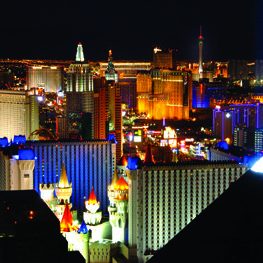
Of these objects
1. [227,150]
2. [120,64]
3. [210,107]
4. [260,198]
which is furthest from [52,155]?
[120,64]

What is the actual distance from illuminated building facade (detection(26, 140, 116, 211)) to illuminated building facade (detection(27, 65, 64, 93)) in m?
12.6

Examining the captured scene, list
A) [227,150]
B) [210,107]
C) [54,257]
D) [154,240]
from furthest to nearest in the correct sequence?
[210,107]
[227,150]
[154,240]
[54,257]

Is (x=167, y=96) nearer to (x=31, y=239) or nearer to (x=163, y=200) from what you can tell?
(x=163, y=200)

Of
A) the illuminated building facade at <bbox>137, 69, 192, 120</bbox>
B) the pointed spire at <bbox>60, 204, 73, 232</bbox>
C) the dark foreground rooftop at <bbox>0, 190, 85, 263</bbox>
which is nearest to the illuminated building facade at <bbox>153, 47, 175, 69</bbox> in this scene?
the illuminated building facade at <bbox>137, 69, 192, 120</bbox>

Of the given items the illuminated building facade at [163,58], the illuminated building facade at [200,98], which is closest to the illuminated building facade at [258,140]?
the illuminated building facade at [200,98]

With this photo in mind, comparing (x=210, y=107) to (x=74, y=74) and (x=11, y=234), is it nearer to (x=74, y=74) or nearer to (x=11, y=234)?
(x=74, y=74)

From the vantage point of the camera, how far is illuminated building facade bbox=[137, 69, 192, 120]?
23531mm

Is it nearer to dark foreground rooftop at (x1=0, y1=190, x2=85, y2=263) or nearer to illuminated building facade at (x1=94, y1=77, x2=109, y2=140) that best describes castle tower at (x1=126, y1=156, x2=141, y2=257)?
dark foreground rooftop at (x1=0, y1=190, x2=85, y2=263)

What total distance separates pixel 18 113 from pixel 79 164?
5396mm

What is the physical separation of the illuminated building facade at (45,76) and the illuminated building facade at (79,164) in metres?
12.6

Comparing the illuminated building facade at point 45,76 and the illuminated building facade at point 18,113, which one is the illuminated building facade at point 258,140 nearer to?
the illuminated building facade at point 18,113

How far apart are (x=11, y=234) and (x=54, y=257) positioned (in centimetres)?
35

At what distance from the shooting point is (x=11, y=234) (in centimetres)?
450

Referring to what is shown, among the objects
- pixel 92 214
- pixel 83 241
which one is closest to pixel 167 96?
pixel 92 214
